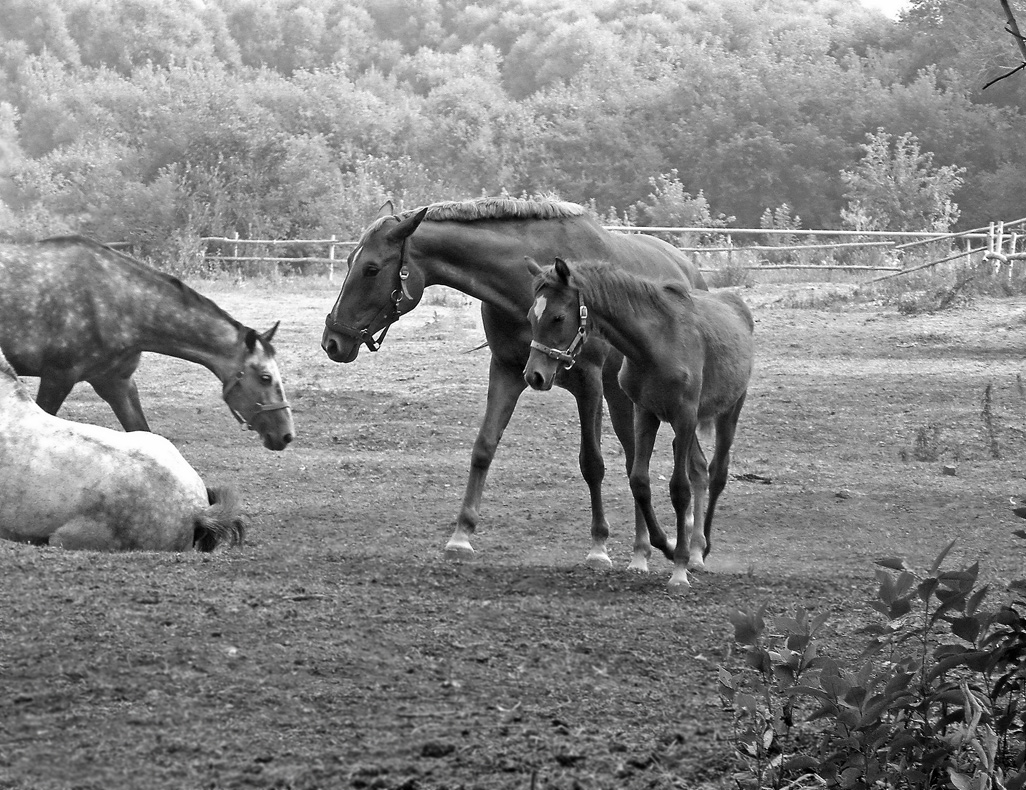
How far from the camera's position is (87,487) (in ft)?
19.9

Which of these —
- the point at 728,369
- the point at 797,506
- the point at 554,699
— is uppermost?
the point at 728,369

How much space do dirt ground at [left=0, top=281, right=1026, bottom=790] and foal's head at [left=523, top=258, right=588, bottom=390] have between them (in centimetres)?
93

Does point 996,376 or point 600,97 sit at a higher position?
point 600,97

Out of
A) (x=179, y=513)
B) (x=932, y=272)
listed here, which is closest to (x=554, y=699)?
(x=179, y=513)

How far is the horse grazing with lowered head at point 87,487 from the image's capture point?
19.5 ft

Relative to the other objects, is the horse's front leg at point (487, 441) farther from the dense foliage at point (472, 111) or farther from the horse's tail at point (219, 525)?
the dense foliage at point (472, 111)

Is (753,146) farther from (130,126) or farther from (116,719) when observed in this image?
(116,719)

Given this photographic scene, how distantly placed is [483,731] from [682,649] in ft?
3.88

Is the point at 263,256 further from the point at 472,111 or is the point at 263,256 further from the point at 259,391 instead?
the point at 259,391

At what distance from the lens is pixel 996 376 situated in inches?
574

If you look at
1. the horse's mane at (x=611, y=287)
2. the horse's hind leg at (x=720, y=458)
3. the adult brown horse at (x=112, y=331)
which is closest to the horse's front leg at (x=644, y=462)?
the horse's mane at (x=611, y=287)

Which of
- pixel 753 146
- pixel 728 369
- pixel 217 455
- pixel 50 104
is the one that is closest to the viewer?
pixel 728 369

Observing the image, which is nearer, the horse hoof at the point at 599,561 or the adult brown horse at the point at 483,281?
the adult brown horse at the point at 483,281

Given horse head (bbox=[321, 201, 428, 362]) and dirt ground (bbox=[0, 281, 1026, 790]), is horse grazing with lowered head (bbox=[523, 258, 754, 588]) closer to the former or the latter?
dirt ground (bbox=[0, 281, 1026, 790])
